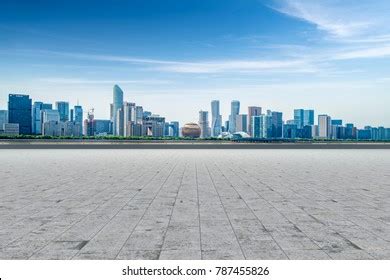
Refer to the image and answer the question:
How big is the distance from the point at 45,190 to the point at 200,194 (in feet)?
20.7

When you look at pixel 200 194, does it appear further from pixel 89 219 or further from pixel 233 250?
pixel 233 250

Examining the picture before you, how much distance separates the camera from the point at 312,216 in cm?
1136

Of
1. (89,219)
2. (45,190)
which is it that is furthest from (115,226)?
(45,190)

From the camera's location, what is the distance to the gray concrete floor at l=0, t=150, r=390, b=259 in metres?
8.02

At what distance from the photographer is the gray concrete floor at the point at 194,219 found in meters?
8.02

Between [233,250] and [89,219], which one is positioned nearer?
[233,250]

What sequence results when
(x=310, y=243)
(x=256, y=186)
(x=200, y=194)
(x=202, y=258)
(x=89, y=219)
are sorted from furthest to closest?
(x=256, y=186), (x=200, y=194), (x=89, y=219), (x=310, y=243), (x=202, y=258)

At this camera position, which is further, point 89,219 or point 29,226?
point 89,219

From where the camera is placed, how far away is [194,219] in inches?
431

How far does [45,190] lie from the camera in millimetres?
16344

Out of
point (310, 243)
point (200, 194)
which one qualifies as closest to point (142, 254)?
point (310, 243)

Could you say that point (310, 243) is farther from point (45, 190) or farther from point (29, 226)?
point (45, 190)
